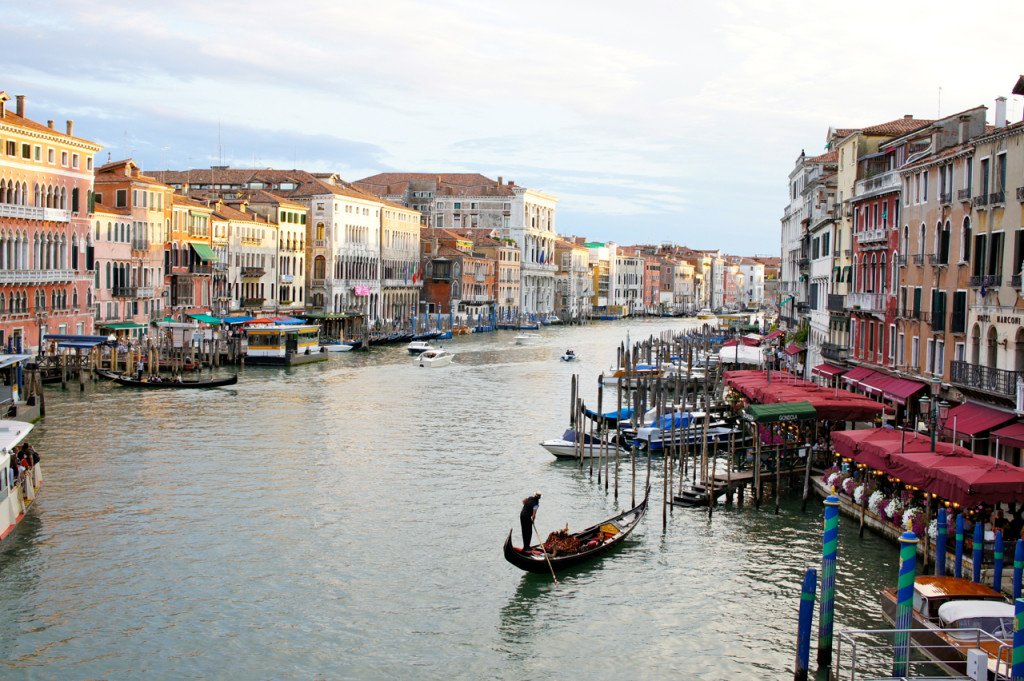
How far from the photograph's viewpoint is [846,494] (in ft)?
49.4

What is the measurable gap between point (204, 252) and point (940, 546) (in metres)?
34.8

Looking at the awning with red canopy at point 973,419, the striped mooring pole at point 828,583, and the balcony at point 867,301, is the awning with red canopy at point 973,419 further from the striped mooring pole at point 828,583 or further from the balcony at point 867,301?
the balcony at point 867,301

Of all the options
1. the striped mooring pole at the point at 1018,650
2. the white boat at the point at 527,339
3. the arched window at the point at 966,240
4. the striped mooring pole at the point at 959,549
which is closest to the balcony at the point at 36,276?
the arched window at the point at 966,240

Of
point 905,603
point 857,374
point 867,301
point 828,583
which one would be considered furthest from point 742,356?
point 905,603

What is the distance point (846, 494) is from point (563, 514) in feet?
12.1

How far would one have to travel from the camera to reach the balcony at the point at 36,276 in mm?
29453

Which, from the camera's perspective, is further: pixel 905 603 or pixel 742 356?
pixel 742 356

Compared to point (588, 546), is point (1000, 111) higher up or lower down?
higher up

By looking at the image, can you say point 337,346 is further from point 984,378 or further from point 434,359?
point 984,378

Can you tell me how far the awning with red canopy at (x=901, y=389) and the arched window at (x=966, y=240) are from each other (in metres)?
2.40

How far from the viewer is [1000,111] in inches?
757

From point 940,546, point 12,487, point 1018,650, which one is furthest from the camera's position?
point 12,487

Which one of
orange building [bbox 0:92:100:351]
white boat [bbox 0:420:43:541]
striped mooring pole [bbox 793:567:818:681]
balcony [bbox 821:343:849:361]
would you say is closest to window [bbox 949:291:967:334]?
balcony [bbox 821:343:849:361]

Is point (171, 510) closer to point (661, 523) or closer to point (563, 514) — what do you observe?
point (563, 514)
